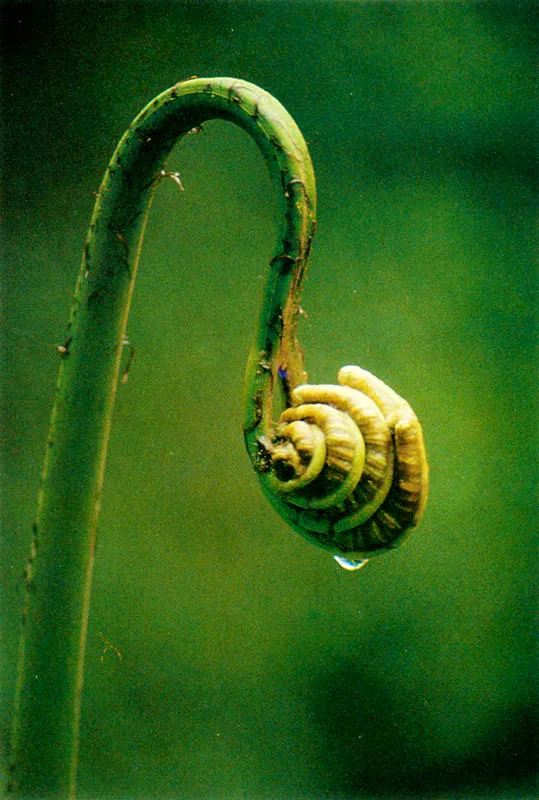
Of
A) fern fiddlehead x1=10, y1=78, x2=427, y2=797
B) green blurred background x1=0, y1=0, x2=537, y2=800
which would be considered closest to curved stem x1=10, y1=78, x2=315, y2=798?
fern fiddlehead x1=10, y1=78, x2=427, y2=797

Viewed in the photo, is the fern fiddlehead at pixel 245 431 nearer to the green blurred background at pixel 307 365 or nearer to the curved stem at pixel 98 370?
the curved stem at pixel 98 370

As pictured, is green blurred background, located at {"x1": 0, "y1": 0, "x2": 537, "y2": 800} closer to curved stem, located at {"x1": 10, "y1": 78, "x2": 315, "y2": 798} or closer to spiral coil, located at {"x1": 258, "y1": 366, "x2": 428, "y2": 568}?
curved stem, located at {"x1": 10, "y1": 78, "x2": 315, "y2": 798}

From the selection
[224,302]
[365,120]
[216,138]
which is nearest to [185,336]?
[224,302]

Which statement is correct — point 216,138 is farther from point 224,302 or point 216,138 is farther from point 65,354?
point 65,354

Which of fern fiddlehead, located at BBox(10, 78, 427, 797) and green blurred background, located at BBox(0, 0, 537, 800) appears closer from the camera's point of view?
fern fiddlehead, located at BBox(10, 78, 427, 797)

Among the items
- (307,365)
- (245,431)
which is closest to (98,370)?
(245,431)

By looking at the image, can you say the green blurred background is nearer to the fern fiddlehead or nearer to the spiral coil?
the fern fiddlehead
